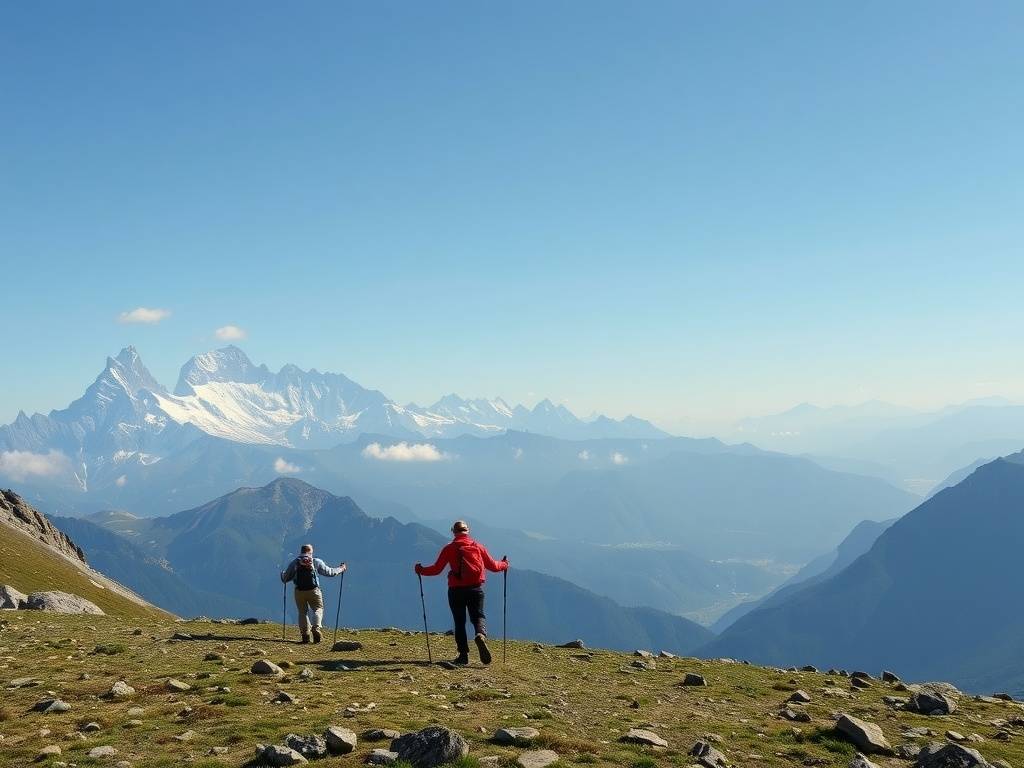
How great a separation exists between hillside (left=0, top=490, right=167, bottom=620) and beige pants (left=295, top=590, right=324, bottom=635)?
47.9 meters

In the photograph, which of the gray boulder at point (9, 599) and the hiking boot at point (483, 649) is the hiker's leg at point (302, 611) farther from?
the gray boulder at point (9, 599)

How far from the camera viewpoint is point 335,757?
486 inches

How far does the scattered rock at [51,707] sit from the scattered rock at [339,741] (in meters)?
7.18

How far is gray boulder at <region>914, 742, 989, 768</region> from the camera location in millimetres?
12333

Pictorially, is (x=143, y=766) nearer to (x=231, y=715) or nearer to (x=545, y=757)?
(x=231, y=715)

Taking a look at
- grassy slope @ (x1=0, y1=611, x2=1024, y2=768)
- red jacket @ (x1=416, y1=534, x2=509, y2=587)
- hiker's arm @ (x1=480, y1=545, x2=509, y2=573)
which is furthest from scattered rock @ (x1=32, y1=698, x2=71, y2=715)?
hiker's arm @ (x1=480, y1=545, x2=509, y2=573)

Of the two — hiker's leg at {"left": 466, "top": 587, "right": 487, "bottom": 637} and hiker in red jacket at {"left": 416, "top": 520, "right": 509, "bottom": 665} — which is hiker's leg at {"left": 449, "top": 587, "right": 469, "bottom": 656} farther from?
hiker's leg at {"left": 466, "top": 587, "right": 487, "bottom": 637}

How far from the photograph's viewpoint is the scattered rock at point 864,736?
1446 cm

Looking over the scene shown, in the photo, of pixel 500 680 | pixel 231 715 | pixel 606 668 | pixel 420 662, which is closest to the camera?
pixel 231 715

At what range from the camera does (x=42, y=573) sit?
79125 mm

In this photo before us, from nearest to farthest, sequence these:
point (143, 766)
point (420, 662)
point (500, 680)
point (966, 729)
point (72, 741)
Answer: point (143, 766), point (72, 741), point (966, 729), point (500, 680), point (420, 662)

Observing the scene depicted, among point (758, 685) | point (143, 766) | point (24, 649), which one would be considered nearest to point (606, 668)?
point (758, 685)

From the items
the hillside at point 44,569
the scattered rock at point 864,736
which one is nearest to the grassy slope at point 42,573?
the hillside at point 44,569

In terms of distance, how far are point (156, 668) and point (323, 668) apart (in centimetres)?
487
